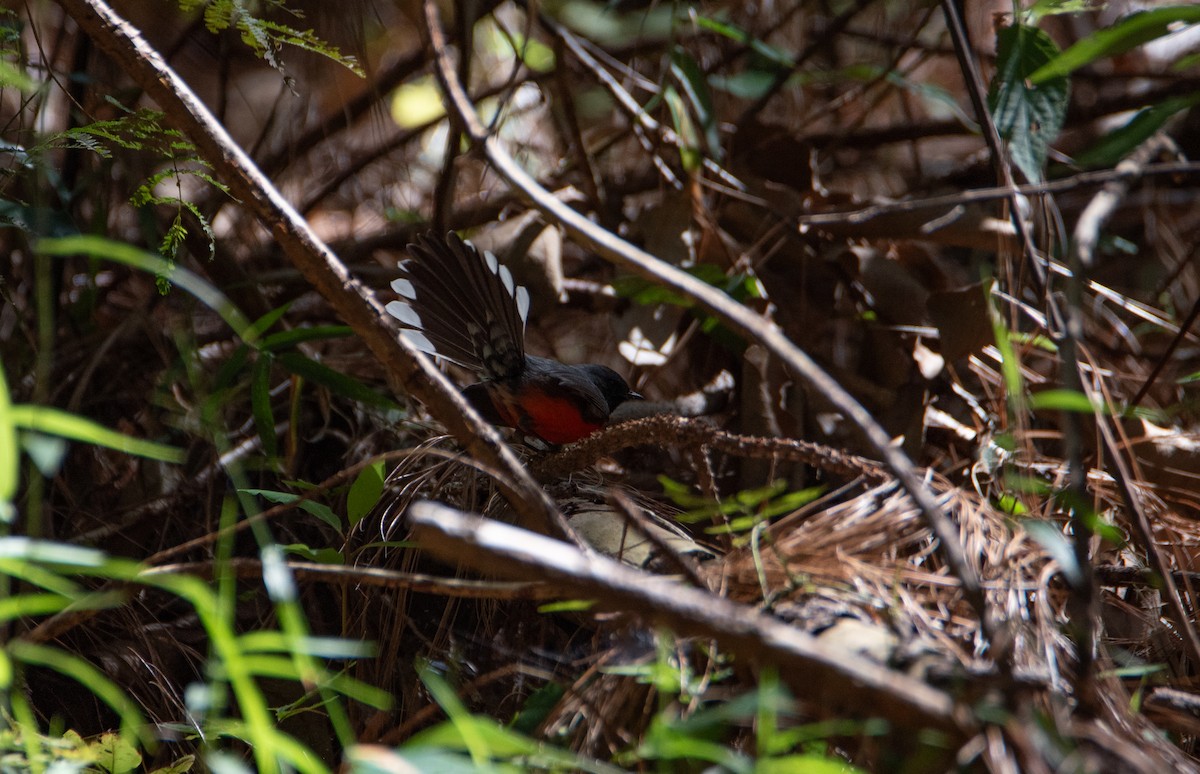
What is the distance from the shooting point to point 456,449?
8.91 ft

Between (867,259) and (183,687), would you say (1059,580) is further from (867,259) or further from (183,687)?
(183,687)

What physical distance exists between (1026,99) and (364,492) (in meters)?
2.06

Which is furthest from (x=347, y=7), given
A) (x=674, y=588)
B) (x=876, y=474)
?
(x=674, y=588)

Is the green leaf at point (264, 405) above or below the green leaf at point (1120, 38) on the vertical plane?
below

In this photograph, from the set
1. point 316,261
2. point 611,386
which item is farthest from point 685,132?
point 316,261

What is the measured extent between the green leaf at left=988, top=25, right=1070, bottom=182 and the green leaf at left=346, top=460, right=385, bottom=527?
1820mm

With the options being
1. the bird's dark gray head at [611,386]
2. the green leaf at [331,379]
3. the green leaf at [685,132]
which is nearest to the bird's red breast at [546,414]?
the bird's dark gray head at [611,386]

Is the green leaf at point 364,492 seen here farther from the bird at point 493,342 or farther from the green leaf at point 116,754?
the bird at point 493,342

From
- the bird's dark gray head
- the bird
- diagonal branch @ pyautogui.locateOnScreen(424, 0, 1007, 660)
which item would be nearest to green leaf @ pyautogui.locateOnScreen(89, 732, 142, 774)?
diagonal branch @ pyautogui.locateOnScreen(424, 0, 1007, 660)

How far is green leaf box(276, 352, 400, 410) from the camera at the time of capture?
2744mm

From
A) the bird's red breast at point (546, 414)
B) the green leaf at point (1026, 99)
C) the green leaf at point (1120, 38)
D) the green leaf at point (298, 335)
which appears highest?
the green leaf at point (1120, 38)

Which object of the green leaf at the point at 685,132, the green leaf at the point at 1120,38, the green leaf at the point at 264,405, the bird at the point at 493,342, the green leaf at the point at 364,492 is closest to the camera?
the green leaf at the point at 1120,38

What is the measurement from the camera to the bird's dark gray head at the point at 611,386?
340 centimetres

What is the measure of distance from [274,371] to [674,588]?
2.48 metres
